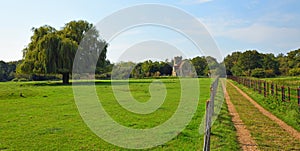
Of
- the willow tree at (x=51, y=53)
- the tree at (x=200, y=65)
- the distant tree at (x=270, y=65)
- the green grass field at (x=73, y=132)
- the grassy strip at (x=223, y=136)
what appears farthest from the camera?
the tree at (x=200, y=65)

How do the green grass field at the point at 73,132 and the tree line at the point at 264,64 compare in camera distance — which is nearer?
the green grass field at the point at 73,132

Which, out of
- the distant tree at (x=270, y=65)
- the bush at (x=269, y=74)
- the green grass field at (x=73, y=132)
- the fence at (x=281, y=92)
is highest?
the distant tree at (x=270, y=65)

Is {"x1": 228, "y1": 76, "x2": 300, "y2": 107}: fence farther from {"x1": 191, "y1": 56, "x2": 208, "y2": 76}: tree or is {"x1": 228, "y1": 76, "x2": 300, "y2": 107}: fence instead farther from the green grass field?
{"x1": 191, "y1": 56, "x2": 208, "y2": 76}: tree

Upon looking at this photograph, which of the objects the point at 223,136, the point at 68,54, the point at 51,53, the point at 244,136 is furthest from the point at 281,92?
the point at 51,53

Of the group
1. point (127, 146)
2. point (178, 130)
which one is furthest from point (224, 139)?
point (127, 146)

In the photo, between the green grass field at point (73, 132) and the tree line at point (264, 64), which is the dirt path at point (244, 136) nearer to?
the green grass field at point (73, 132)

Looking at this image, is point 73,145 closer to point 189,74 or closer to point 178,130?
point 178,130

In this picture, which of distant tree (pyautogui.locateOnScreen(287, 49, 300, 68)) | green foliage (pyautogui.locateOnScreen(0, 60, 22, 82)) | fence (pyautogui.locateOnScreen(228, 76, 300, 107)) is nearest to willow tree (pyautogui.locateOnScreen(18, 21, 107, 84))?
fence (pyautogui.locateOnScreen(228, 76, 300, 107))

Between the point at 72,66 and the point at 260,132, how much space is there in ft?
115

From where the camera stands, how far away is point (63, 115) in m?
11.5

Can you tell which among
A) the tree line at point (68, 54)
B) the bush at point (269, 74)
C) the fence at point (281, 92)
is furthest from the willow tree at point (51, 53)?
Answer: the bush at point (269, 74)

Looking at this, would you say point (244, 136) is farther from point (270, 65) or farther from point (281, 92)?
point (270, 65)

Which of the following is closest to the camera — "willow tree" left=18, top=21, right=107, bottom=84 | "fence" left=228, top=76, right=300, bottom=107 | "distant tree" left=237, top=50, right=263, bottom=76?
"fence" left=228, top=76, right=300, bottom=107

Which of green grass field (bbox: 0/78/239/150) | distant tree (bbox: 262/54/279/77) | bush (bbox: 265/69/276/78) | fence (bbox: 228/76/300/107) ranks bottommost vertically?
green grass field (bbox: 0/78/239/150)
